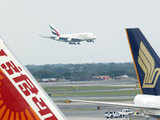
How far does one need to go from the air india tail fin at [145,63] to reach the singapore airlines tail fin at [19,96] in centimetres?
1321

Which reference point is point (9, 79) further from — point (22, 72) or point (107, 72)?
point (107, 72)

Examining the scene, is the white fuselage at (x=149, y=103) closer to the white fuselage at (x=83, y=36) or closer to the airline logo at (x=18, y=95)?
the airline logo at (x=18, y=95)

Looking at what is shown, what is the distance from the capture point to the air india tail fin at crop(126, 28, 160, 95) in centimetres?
2077

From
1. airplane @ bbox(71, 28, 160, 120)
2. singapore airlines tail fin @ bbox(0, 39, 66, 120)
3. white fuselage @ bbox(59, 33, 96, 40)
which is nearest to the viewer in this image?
singapore airlines tail fin @ bbox(0, 39, 66, 120)

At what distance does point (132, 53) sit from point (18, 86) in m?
13.7

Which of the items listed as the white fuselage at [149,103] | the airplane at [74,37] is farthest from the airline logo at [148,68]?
the airplane at [74,37]

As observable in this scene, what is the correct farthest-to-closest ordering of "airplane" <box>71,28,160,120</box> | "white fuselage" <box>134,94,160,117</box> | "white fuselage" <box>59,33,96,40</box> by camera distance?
"white fuselage" <box>59,33,96,40</box> < "airplane" <box>71,28,160,120</box> < "white fuselage" <box>134,94,160,117</box>

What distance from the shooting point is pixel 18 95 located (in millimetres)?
8016

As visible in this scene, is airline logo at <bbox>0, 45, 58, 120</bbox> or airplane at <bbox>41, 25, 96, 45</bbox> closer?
airline logo at <bbox>0, 45, 58, 120</bbox>

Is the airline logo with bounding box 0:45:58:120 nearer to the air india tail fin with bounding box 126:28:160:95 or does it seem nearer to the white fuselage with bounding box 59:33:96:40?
the air india tail fin with bounding box 126:28:160:95

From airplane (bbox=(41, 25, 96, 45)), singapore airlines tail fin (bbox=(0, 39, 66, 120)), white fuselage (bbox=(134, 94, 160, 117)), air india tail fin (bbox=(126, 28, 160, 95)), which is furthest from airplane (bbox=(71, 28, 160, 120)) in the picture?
airplane (bbox=(41, 25, 96, 45))

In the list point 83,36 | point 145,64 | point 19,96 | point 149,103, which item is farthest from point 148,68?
point 83,36

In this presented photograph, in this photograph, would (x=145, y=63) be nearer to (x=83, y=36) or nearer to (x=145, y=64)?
(x=145, y=64)

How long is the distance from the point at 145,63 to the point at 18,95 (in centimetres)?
1356
